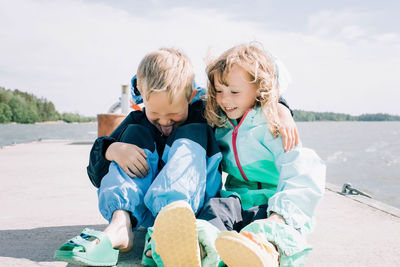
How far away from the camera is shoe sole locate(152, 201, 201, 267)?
1.30 metres

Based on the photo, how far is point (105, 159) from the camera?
1973 mm

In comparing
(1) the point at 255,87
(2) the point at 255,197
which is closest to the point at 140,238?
(2) the point at 255,197

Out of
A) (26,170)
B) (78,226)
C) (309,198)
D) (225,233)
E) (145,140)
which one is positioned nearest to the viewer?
(225,233)

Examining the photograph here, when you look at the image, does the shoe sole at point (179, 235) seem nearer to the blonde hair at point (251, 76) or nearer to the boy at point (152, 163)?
the boy at point (152, 163)

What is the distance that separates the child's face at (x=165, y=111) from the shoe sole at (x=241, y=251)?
3.05 feet

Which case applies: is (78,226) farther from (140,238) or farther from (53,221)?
(140,238)

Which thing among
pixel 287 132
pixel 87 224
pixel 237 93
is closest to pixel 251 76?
pixel 237 93

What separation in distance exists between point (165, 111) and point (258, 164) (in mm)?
591

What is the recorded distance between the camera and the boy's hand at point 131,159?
173 centimetres

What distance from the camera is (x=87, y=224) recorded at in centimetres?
235

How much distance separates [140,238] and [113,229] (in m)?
0.46

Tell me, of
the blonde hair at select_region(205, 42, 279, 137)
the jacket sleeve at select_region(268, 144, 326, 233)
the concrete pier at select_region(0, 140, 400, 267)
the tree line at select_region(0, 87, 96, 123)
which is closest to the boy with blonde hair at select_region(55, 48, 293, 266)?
the blonde hair at select_region(205, 42, 279, 137)

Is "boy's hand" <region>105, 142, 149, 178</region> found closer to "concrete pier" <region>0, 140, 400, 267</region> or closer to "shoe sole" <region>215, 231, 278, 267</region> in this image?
"concrete pier" <region>0, 140, 400, 267</region>

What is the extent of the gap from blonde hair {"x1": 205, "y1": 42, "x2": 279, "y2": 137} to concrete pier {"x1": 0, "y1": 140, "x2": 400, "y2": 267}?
72 centimetres
